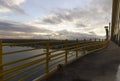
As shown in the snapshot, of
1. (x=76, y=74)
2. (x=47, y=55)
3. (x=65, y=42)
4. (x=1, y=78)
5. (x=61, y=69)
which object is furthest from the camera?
(x=65, y=42)

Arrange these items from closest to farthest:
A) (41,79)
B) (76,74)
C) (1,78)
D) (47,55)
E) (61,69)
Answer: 1. (1,78)
2. (41,79)
3. (47,55)
4. (76,74)
5. (61,69)

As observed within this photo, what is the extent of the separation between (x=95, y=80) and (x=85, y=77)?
58cm

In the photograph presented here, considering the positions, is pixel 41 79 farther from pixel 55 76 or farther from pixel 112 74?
pixel 112 74

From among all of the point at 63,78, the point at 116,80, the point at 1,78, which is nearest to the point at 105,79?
the point at 116,80

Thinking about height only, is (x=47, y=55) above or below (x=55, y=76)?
above

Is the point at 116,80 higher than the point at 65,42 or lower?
lower

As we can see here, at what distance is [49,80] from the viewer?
25.4ft

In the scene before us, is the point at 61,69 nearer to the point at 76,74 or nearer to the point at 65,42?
the point at 76,74

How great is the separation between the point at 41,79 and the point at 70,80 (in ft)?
3.67

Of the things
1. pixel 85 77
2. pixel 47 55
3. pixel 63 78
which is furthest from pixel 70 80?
pixel 47 55

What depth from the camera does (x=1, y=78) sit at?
5383mm

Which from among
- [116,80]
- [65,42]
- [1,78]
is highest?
[65,42]

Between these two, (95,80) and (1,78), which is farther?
(95,80)

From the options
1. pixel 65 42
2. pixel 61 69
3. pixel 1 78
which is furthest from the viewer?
pixel 65 42
